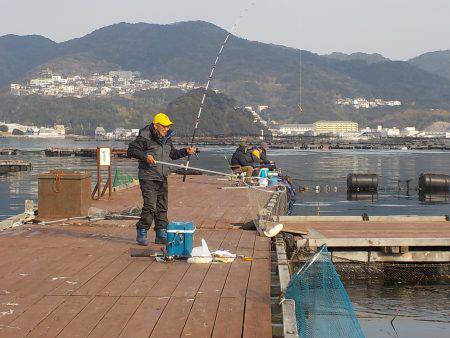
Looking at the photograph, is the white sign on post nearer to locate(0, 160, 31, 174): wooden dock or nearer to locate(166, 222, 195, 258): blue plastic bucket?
locate(166, 222, 195, 258): blue plastic bucket

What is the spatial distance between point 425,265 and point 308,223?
2.66 m

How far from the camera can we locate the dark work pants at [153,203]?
1043 cm

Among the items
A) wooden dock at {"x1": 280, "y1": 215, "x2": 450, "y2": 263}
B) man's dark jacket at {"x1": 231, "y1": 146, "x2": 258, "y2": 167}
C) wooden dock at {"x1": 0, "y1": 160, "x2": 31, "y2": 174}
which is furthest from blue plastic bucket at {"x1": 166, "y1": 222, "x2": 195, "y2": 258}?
wooden dock at {"x1": 0, "y1": 160, "x2": 31, "y2": 174}

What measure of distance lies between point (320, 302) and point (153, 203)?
350 centimetres

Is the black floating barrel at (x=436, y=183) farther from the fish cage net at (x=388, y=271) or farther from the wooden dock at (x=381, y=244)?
the fish cage net at (x=388, y=271)

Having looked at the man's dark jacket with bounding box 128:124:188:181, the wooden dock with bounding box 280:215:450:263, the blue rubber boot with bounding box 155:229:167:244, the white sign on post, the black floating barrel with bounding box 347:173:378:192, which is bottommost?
the black floating barrel with bounding box 347:173:378:192

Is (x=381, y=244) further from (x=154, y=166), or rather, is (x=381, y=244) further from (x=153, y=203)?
(x=154, y=166)

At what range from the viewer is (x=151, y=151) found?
1043 centimetres

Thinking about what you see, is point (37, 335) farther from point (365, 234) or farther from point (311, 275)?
point (365, 234)

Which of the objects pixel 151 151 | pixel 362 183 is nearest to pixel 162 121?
pixel 151 151

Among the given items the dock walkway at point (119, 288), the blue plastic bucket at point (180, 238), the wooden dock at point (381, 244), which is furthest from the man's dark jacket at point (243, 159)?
the blue plastic bucket at point (180, 238)

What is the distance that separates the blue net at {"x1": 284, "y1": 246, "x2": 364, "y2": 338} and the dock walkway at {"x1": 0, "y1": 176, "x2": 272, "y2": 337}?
1.30ft

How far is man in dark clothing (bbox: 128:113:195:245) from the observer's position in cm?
1035

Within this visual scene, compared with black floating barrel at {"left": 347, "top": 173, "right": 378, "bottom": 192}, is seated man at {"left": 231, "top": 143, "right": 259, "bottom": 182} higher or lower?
higher
